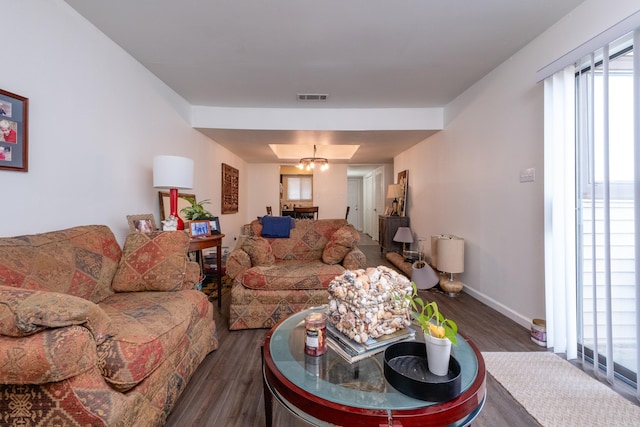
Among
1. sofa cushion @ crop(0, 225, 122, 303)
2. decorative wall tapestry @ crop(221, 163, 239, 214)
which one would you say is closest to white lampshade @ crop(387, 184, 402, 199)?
decorative wall tapestry @ crop(221, 163, 239, 214)

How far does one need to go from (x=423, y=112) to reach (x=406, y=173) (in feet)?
5.40

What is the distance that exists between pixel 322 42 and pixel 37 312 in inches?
97.8

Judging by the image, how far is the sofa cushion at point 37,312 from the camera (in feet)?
2.66

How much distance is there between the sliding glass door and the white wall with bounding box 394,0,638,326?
37 centimetres

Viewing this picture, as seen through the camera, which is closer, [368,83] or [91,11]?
[91,11]

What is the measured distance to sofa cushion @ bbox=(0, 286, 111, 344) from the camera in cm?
81

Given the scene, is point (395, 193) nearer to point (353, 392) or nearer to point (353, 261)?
point (353, 261)

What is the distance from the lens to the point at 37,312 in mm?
823

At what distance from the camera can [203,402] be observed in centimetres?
150

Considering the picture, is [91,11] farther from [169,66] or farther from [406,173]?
[406,173]

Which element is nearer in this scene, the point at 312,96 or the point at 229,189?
the point at 312,96

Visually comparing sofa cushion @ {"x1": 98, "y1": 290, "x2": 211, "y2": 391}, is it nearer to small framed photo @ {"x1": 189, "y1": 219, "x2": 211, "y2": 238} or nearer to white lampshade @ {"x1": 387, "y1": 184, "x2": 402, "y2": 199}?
small framed photo @ {"x1": 189, "y1": 219, "x2": 211, "y2": 238}

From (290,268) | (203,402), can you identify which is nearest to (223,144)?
(290,268)

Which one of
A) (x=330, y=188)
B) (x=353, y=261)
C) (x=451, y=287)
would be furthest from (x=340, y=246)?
(x=330, y=188)
